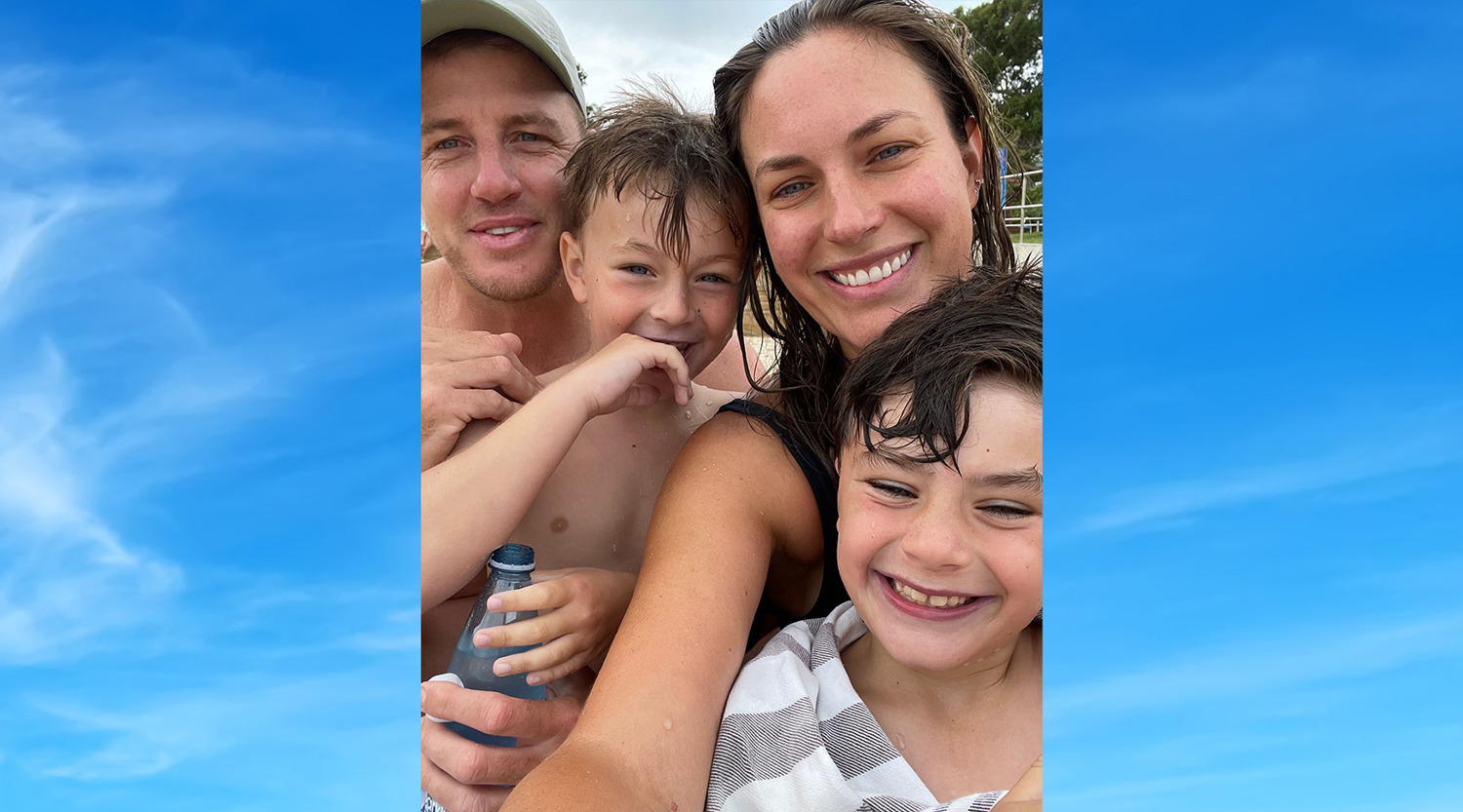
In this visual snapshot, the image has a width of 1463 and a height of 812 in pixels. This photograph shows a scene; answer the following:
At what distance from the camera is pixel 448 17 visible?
1969 millimetres

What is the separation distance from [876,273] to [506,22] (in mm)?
841

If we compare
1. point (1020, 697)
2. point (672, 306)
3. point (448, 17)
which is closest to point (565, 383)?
point (672, 306)

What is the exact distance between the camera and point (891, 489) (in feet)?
5.29

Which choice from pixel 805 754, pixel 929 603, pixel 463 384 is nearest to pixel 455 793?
pixel 805 754

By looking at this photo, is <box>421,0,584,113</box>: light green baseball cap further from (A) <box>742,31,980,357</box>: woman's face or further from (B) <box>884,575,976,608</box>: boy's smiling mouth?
(B) <box>884,575,976,608</box>: boy's smiling mouth

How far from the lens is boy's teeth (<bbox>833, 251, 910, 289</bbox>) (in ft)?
6.06

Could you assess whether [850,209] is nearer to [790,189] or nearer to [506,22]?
[790,189]

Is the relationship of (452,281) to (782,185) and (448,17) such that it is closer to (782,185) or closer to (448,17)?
(448,17)

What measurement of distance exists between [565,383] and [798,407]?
1.56 ft

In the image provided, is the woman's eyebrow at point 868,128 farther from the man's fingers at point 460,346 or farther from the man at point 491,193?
the man's fingers at point 460,346

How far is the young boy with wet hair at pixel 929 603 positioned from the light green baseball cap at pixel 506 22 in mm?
848

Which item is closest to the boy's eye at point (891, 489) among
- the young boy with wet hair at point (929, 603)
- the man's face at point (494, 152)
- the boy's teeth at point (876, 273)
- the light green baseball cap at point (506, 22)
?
the young boy with wet hair at point (929, 603)

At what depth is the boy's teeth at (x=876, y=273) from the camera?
1846 millimetres

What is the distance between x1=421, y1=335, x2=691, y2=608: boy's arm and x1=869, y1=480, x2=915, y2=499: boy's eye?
0.48 meters
